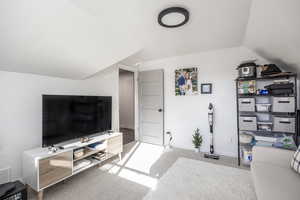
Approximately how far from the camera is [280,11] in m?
1.33

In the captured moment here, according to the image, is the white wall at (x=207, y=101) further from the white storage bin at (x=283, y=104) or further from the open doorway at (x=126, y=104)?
the open doorway at (x=126, y=104)

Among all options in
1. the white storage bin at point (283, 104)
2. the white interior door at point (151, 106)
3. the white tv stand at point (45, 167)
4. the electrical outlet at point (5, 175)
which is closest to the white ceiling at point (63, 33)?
the white tv stand at point (45, 167)

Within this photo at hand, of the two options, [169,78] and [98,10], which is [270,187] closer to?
[98,10]

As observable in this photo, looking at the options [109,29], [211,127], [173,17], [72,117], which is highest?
[173,17]

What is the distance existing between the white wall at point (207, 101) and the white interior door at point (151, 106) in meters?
0.15

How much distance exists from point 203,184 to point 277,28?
212 centimetres

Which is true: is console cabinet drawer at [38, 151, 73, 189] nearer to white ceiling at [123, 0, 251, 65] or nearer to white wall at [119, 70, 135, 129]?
white ceiling at [123, 0, 251, 65]

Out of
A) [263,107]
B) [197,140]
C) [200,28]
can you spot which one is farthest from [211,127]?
[200,28]

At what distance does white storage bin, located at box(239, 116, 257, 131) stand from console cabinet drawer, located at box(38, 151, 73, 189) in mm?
2796

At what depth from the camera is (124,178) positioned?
82.9 inches

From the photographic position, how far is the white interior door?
141 inches

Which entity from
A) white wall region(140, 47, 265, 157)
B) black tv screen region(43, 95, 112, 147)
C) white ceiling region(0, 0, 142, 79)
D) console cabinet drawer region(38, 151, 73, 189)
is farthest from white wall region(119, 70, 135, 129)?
console cabinet drawer region(38, 151, 73, 189)

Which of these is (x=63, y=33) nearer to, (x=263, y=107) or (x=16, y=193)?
(x=16, y=193)

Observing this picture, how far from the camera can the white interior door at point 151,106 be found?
3586 millimetres
